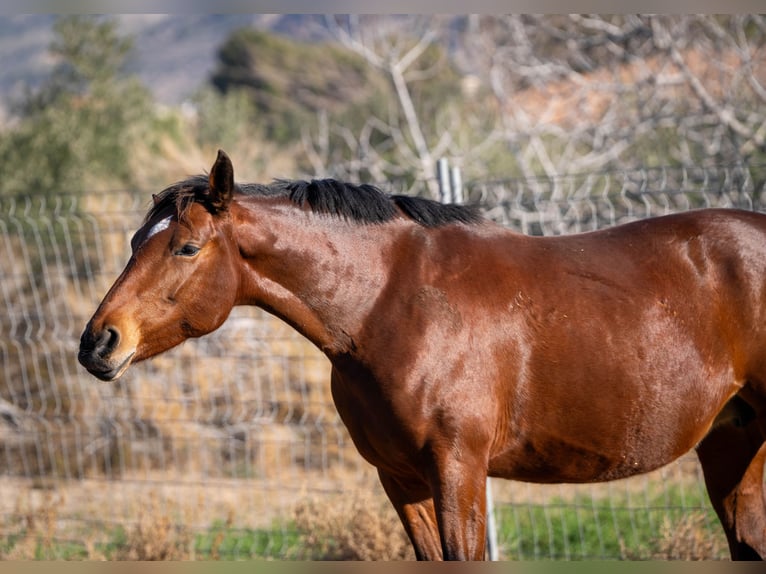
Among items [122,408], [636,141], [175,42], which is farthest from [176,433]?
[175,42]

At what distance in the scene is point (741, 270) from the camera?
4.09m

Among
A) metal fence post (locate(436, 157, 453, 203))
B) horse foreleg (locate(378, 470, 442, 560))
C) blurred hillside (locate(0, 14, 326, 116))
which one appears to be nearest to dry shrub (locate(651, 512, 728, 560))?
horse foreleg (locate(378, 470, 442, 560))

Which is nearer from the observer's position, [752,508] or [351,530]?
[752,508]

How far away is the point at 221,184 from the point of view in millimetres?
3684

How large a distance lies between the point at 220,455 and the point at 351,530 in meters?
2.07

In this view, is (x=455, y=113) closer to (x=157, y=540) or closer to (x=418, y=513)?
(x=157, y=540)

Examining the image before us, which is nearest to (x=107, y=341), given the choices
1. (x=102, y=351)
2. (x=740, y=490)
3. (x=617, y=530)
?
(x=102, y=351)

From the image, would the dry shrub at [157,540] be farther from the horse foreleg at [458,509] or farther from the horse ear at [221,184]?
the horse ear at [221,184]

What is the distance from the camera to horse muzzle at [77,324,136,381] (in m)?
3.55

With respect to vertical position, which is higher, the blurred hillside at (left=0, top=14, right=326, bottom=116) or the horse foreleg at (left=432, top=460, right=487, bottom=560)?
the blurred hillside at (left=0, top=14, right=326, bottom=116)

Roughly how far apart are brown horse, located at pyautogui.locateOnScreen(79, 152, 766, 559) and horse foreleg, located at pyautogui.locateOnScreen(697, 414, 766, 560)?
0.89ft

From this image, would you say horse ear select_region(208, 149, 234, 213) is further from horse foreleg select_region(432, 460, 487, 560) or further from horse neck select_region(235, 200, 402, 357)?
horse foreleg select_region(432, 460, 487, 560)

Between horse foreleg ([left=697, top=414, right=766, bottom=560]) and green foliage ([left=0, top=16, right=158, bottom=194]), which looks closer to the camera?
horse foreleg ([left=697, top=414, right=766, bottom=560])

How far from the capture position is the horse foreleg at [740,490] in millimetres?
4441
